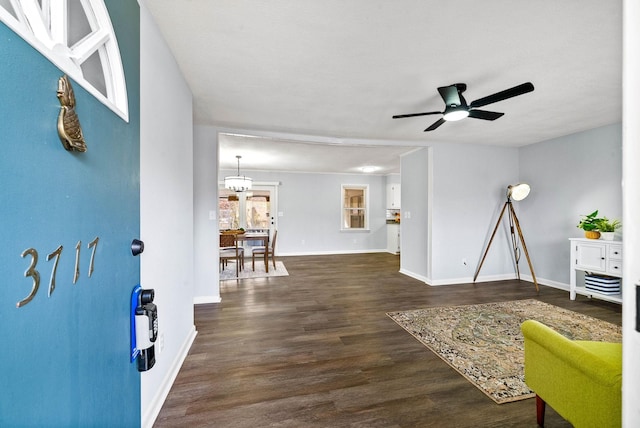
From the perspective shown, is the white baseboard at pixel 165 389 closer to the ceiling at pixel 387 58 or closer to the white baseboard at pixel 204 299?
the white baseboard at pixel 204 299

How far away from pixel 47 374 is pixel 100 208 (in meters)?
0.57

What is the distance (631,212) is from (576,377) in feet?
3.58

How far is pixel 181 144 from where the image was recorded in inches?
85.0

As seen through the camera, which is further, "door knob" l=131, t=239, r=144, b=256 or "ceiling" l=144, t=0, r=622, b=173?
"ceiling" l=144, t=0, r=622, b=173

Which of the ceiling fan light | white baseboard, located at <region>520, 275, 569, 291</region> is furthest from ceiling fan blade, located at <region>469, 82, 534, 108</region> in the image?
white baseboard, located at <region>520, 275, 569, 291</region>

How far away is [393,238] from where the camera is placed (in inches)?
304

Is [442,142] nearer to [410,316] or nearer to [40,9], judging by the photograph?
[410,316]

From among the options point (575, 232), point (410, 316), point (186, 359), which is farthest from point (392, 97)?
point (575, 232)

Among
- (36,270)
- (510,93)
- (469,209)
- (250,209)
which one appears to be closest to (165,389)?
(36,270)

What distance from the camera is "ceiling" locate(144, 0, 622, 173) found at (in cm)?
156

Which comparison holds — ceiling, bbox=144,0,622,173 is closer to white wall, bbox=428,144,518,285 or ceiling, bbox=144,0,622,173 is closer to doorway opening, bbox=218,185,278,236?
white wall, bbox=428,144,518,285

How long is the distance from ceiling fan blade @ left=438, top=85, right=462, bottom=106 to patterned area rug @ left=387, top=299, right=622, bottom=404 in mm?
2221

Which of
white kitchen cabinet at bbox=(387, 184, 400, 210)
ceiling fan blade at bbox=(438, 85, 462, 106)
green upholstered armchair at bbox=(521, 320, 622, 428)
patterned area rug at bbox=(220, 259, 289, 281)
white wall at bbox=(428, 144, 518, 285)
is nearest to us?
green upholstered armchair at bbox=(521, 320, 622, 428)

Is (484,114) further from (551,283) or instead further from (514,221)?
(551,283)
